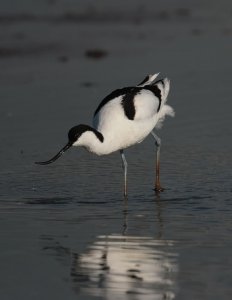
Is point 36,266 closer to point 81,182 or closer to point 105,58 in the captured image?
point 81,182

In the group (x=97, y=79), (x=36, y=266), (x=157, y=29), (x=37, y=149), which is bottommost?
(x=36, y=266)

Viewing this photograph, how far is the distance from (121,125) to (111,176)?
782mm

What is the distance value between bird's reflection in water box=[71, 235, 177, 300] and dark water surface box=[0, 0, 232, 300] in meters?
0.01

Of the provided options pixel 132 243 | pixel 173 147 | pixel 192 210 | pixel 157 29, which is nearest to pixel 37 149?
pixel 173 147

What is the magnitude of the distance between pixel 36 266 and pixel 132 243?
0.87 meters

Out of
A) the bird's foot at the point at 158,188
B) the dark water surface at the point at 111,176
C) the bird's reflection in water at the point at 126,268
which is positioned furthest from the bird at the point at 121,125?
the bird's reflection in water at the point at 126,268

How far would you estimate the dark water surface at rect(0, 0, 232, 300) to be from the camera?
22.6 ft

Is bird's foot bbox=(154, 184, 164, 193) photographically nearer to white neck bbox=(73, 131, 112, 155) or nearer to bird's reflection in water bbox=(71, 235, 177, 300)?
white neck bbox=(73, 131, 112, 155)

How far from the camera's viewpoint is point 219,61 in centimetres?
1589

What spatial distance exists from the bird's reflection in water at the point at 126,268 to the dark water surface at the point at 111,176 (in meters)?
0.01

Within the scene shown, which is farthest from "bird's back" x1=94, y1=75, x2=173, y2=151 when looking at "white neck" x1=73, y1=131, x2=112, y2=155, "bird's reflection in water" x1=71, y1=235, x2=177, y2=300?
"bird's reflection in water" x1=71, y1=235, x2=177, y2=300

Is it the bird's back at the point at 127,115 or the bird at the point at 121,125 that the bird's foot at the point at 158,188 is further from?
the bird's back at the point at 127,115

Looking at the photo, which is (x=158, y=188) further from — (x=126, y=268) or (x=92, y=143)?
(x=126, y=268)

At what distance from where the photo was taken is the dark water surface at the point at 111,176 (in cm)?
689
